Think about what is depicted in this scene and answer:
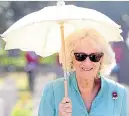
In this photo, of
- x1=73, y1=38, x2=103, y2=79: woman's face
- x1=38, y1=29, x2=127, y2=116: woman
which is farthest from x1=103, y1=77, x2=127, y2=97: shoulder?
x1=73, y1=38, x2=103, y2=79: woman's face

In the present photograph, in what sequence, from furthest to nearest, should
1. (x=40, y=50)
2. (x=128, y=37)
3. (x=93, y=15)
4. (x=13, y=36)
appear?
(x=128, y=37) < (x=40, y=50) < (x=13, y=36) < (x=93, y=15)

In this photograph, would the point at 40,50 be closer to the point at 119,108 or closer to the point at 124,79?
the point at 119,108

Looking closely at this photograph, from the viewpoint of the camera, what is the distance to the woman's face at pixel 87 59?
2840mm

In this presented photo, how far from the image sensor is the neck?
297cm

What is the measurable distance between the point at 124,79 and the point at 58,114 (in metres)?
1.50

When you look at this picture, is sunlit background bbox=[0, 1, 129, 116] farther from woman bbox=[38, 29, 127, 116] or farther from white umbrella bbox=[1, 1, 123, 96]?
woman bbox=[38, 29, 127, 116]

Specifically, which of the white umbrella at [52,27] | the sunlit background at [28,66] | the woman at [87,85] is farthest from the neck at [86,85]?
the sunlit background at [28,66]

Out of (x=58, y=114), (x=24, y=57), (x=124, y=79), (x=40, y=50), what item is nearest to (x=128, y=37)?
(x=124, y=79)

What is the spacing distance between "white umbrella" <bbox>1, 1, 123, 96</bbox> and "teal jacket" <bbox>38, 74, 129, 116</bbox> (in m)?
0.30

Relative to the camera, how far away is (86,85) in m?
3.00

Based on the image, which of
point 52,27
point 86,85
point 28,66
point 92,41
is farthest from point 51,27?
point 28,66

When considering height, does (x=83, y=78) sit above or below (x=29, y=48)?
below

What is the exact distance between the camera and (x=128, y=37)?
4188mm

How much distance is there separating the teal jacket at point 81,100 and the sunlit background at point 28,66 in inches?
46.9
